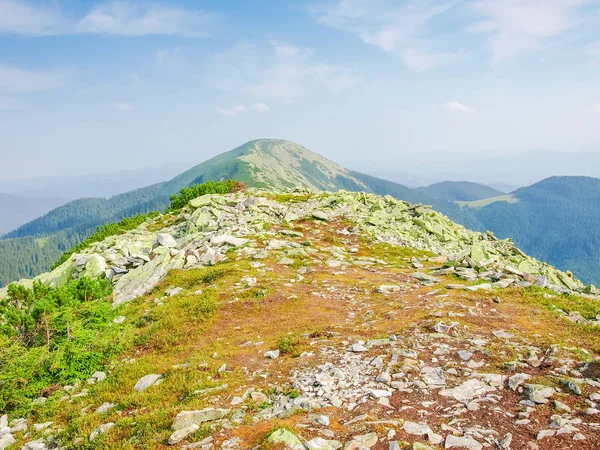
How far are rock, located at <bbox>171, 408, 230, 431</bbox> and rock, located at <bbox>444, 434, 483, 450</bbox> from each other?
16.8ft

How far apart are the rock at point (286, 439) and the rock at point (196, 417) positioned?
2074mm

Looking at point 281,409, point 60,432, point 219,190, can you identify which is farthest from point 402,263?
point 219,190

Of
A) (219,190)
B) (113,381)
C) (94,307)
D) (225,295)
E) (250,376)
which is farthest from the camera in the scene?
(219,190)

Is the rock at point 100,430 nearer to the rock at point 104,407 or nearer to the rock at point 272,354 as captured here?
the rock at point 104,407

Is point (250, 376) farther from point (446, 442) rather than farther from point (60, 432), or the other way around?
point (446, 442)

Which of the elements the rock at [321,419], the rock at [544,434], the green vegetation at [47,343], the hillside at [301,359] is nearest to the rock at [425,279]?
the hillside at [301,359]

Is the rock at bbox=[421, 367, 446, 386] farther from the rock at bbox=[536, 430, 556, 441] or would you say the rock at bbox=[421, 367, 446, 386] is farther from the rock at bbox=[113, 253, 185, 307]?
the rock at bbox=[113, 253, 185, 307]

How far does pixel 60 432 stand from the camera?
977 cm

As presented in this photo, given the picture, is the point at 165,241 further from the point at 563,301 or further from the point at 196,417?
the point at 563,301

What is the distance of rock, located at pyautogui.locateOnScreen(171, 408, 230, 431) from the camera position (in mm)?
8664

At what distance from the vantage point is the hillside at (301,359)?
8.09 metres

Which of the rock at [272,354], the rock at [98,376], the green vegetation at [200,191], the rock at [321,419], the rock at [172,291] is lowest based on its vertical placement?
the rock at [98,376]

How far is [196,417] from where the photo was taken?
29.2ft

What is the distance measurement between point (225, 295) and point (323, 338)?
23.7 ft
